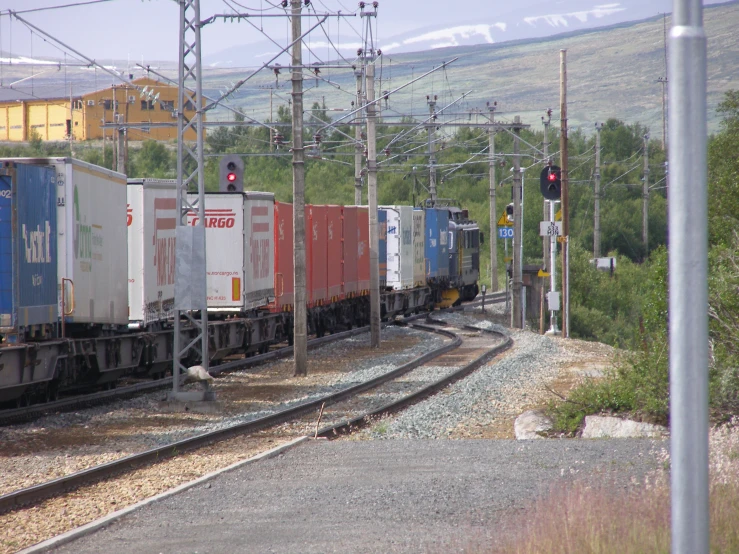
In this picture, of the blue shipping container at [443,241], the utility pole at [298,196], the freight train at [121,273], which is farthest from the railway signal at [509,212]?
the utility pole at [298,196]

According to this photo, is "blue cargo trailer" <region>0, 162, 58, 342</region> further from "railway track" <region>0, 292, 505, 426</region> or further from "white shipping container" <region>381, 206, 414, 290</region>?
"white shipping container" <region>381, 206, 414, 290</region>

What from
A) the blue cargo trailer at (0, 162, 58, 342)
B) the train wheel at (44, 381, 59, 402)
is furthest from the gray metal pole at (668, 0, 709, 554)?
the train wheel at (44, 381, 59, 402)

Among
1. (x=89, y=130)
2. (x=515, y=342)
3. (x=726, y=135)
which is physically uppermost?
(x=89, y=130)

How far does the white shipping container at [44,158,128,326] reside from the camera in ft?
50.8

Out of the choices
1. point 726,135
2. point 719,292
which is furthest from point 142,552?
point 726,135

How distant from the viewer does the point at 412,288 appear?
37.9 meters

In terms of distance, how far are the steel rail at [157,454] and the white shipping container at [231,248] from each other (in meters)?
4.57

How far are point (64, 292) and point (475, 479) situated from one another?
337 inches

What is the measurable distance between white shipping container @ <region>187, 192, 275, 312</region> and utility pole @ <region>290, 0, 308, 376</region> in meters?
1.63

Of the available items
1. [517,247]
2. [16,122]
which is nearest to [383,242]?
[517,247]

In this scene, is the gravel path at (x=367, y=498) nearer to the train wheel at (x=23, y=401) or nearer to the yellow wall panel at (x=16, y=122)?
the train wheel at (x=23, y=401)

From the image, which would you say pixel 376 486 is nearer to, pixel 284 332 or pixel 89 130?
pixel 284 332

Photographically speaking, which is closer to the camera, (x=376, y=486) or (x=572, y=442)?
(x=376, y=486)

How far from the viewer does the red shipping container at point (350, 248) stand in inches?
1234
